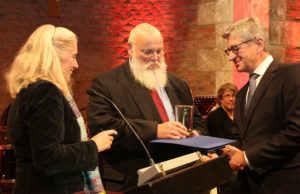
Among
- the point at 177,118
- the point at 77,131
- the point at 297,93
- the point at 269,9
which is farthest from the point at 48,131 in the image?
the point at 269,9

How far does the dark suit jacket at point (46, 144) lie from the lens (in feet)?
6.05

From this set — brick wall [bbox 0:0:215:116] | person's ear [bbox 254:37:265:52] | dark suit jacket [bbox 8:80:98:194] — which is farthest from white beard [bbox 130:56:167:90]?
brick wall [bbox 0:0:215:116]

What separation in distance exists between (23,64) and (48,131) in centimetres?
42

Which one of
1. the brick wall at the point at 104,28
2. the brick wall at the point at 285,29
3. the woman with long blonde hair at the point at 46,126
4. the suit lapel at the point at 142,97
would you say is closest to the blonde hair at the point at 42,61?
the woman with long blonde hair at the point at 46,126

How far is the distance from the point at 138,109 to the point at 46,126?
3.06ft

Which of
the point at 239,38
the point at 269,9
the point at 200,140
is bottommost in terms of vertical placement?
the point at 200,140

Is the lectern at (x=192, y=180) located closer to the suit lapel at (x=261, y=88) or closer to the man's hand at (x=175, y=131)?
the man's hand at (x=175, y=131)

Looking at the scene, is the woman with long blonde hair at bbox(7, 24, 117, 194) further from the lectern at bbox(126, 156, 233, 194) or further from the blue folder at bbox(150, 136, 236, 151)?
the lectern at bbox(126, 156, 233, 194)

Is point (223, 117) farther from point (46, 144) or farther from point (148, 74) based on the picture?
point (46, 144)

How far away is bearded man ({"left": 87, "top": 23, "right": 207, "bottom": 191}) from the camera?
8.28 feet

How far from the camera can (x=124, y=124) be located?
2.53m

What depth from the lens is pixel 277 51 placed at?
5930mm

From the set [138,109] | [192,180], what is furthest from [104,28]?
[192,180]

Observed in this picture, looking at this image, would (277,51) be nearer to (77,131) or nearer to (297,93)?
(297,93)
